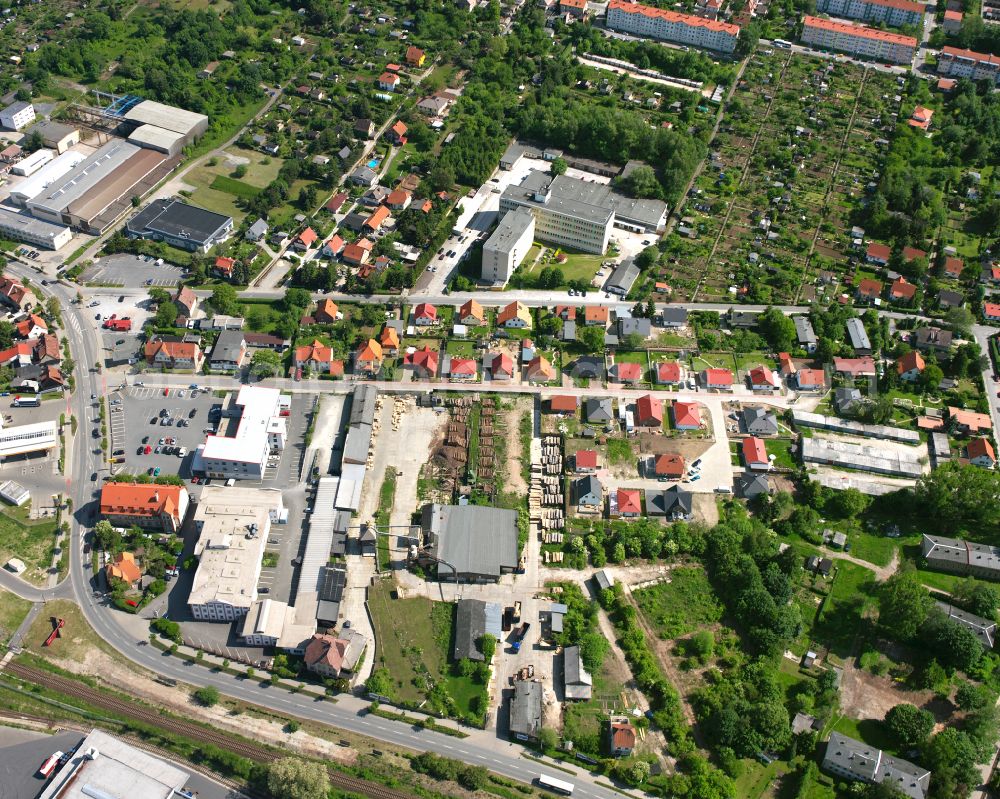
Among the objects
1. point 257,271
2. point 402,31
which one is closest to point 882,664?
point 257,271

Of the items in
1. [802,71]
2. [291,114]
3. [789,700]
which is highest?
[802,71]

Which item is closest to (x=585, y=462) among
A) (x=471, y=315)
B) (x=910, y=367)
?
(x=471, y=315)

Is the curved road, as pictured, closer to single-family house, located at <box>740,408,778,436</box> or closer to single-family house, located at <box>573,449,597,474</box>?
single-family house, located at <box>573,449,597,474</box>

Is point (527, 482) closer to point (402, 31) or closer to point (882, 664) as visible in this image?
point (882, 664)

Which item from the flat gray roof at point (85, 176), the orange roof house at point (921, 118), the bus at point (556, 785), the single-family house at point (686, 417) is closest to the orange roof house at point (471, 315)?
the single-family house at point (686, 417)

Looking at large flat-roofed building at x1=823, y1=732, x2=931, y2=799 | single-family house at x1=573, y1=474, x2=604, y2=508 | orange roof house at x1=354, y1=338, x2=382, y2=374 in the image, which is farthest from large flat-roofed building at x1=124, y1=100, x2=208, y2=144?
large flat-roofed building at x1=823, y1=732, x2=931, y2=799

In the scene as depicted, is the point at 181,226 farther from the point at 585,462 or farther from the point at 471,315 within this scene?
the point at 585,462
